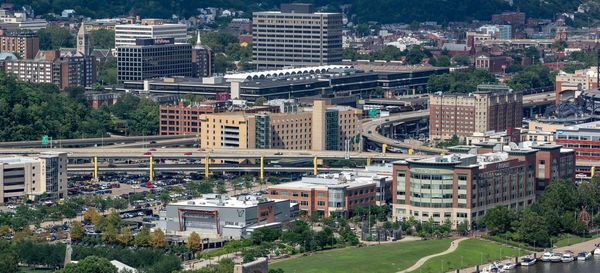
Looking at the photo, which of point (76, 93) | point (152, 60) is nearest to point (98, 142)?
point (76, 93)

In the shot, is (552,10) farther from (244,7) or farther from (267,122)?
(267,122)

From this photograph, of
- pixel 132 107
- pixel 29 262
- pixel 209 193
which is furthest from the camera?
pixel 132 107

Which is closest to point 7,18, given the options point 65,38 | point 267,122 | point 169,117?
point 65,38

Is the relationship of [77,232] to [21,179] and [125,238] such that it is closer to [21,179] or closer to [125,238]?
[125,238]

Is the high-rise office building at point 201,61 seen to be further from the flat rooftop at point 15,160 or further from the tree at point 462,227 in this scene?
the tree at point 462,227

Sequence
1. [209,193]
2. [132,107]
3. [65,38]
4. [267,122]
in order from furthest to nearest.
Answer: [65,38] < [132,107] < [267,122] < [209,193]

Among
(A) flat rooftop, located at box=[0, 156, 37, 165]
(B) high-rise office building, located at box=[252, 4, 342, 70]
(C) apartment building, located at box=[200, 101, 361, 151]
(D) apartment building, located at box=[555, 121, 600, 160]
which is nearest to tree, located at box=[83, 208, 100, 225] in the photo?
(A) flat rooftop, located at box=[0, 156, 37, 165]
